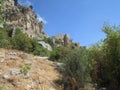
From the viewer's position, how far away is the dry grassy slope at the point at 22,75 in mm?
15828

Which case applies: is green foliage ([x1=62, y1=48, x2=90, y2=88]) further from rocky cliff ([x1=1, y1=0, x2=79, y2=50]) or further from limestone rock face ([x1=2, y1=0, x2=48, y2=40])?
limestone rock face ([x1=2, y1=0, x2=48, y2=40])

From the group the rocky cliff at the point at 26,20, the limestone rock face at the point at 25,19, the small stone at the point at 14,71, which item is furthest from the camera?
the limestone rock face at the point at 25,19

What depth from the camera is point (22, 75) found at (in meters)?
16.7

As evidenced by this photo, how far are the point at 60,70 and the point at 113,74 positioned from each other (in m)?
5.13

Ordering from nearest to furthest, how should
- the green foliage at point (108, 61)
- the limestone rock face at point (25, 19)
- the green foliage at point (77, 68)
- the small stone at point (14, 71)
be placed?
the green foliage at point (108, 61)
the small stone at point (14, 71)
the green foliage at point (77, 68)
the limestone rock face at point (25, 19)

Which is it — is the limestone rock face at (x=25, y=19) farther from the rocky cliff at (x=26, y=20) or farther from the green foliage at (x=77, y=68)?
the green foliage at (x=77, y=68)

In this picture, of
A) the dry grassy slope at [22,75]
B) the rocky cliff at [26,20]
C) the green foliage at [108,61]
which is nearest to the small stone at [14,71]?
the dry grassy slope at [22,75]

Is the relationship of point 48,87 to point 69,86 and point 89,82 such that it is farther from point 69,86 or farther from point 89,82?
Result: point 89,82

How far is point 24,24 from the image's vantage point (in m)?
133

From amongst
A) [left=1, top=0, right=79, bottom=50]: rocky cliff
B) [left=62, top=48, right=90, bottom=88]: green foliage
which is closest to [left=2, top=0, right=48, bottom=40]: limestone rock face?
[left=1, top=0, right=79, bottom=50]: rocky cliff

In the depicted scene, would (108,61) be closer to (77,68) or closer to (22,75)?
(77,68)

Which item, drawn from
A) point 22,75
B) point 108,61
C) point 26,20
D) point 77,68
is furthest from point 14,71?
point 26,20

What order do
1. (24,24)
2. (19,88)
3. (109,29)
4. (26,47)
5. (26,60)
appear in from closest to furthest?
(19,88) → (109,29) → (26,60) → (26,47) → (24,24)

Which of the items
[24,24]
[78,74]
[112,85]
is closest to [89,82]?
[78,74]
